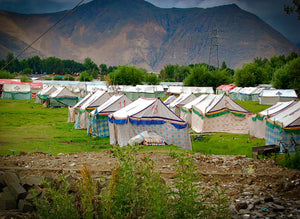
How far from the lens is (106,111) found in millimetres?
19875

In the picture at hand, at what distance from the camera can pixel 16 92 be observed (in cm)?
6097

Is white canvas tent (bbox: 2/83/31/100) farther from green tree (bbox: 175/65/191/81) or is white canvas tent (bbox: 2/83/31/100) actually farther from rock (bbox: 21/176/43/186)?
green tree (bbox: 175/65/191/81)

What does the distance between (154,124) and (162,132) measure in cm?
61

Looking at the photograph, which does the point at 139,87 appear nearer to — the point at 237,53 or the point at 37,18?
the point at 37,18

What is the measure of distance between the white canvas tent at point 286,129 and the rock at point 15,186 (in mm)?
11191

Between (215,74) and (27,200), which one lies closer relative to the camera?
(27,200)

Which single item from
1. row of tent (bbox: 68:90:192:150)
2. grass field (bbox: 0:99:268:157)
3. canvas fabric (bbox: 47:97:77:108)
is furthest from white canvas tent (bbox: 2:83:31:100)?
row of tent (bbox: 68:90:192:150)

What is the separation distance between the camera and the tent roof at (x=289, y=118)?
13.8 meters

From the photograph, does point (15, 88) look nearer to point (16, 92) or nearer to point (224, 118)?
point (16, 92)

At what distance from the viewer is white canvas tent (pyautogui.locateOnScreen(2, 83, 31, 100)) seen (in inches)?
2356

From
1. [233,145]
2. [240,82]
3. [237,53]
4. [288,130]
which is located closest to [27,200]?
[288,130]

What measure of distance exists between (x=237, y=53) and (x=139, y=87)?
140038 millimetres

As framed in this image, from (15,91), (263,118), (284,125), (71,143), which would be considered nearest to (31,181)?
(71,143)

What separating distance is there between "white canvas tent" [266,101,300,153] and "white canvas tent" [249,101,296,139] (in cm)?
128
